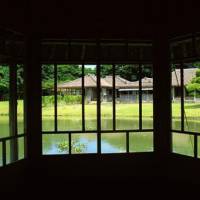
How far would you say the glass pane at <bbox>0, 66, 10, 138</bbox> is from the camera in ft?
21.2

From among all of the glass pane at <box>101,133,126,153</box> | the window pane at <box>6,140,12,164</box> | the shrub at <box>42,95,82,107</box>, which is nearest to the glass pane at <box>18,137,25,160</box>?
the window pane at <box>6,140,12,164</box>

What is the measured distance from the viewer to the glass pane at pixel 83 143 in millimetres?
7328

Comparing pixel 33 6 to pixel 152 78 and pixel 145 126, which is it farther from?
pixel 145 126

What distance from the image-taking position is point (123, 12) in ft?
21.7

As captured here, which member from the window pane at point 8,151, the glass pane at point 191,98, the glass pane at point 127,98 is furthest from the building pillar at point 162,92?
the window pane at point 8,151

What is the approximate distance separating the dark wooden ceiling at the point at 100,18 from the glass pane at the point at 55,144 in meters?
1.99

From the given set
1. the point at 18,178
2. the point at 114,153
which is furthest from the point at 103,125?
the point at 18,178

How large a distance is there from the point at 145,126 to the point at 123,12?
7.77ft

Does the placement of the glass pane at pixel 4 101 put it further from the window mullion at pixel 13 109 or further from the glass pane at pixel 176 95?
the glass pane at pixel 176 95

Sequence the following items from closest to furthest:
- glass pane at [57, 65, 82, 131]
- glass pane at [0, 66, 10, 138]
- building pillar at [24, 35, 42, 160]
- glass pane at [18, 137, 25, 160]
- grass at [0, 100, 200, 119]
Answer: glass pane at [0, 66, 10, 138] → glass pane at [18, 137, 25, 160] → building pillar at [24, 35, 42, 160] → grass at [0, 100, 200, 119] → glass pane at [57, 65, 82, 131]

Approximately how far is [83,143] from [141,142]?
120cm

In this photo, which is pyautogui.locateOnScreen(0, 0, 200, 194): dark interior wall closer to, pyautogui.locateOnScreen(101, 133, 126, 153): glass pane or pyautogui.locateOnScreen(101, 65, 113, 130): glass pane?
pyautogui.locateOnScreen(101, 133, 126, 153): glass pane

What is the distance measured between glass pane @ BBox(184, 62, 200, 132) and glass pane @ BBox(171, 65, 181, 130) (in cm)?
12

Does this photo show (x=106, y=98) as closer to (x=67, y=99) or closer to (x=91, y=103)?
(x=91, y=103)
